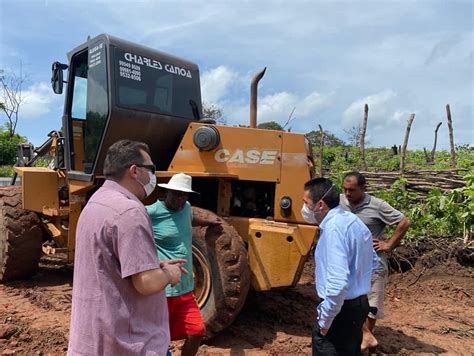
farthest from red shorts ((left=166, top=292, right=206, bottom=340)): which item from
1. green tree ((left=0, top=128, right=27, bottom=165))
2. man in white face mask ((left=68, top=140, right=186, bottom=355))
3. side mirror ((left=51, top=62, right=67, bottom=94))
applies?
green tree ((left=0, top=128, right=27, bottom=165))

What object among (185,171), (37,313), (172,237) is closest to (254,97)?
(185,171)

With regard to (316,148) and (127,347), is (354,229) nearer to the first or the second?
(127,347)

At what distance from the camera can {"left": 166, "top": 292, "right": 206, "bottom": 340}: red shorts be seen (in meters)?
3.53

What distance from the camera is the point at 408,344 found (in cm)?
470

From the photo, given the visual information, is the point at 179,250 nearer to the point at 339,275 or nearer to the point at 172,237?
the point at 172,237

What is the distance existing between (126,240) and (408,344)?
3766 millimetres

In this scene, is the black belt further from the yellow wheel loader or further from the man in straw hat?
the yellow wheel loader

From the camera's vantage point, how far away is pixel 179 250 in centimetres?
364

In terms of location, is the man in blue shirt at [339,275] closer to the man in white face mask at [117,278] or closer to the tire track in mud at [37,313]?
the man in white face mask at [117,278]

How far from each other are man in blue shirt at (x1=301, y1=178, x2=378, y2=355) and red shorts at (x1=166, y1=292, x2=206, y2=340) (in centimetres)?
102

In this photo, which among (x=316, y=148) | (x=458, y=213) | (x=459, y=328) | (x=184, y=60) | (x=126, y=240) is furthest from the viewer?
(x=316, y=148)

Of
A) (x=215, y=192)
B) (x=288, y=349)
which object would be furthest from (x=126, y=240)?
(x=215, y=192)

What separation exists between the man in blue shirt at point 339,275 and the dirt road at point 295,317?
1.61 meters

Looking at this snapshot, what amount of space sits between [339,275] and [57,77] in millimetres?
4646
